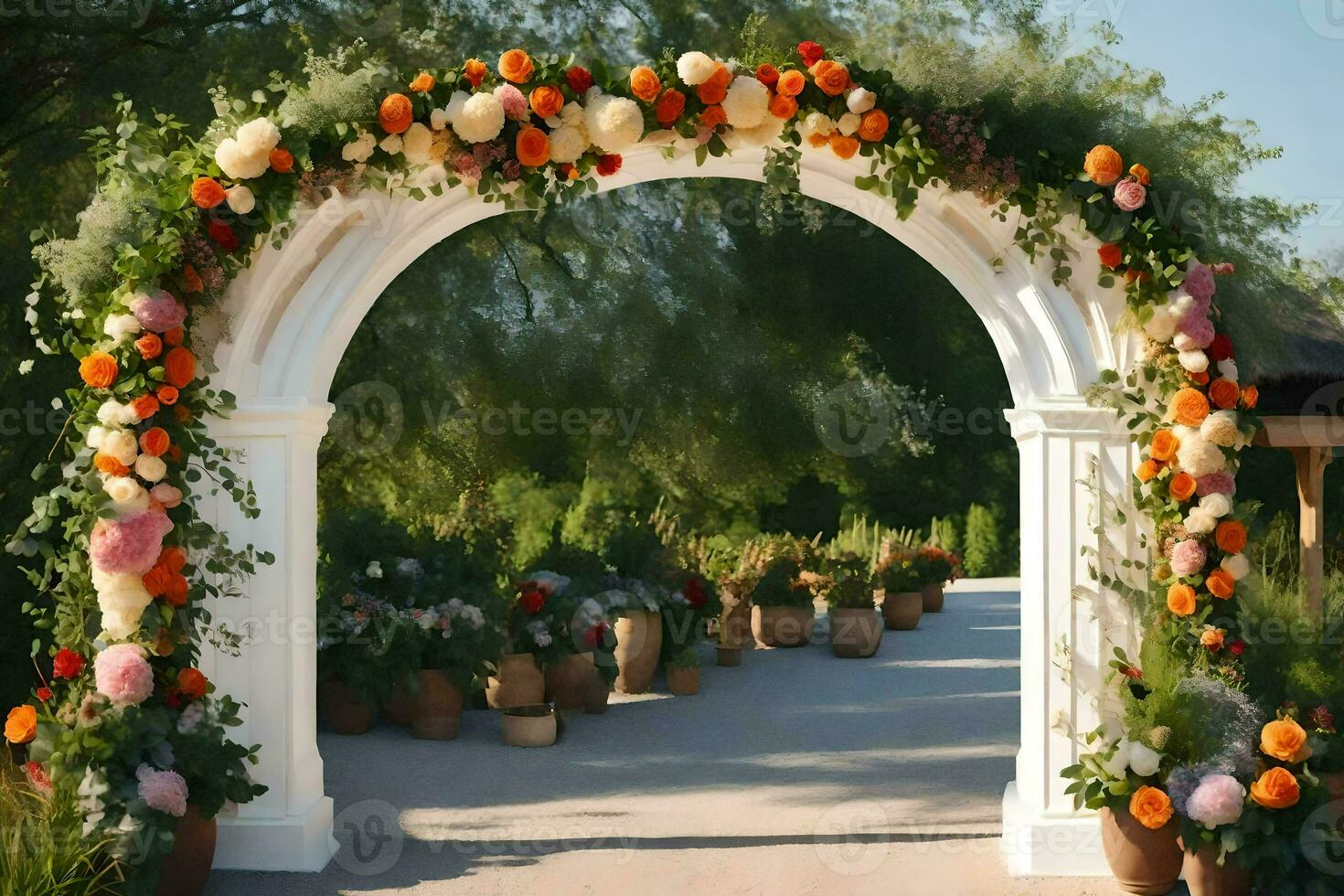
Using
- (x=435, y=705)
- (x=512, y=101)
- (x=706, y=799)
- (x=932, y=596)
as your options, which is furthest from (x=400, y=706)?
(x=932, y=596)

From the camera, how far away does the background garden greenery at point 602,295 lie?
7.51 m

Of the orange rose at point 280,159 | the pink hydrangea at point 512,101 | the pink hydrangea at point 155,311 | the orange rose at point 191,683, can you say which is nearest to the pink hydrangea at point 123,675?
the orange rose at point 191,683

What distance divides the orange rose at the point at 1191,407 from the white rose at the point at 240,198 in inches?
144

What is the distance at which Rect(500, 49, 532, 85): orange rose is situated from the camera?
491cm

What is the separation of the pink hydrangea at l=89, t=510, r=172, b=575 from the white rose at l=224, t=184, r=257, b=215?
3.95ft

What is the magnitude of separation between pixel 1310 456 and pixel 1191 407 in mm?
4254

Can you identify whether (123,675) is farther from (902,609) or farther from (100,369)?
(902,609)

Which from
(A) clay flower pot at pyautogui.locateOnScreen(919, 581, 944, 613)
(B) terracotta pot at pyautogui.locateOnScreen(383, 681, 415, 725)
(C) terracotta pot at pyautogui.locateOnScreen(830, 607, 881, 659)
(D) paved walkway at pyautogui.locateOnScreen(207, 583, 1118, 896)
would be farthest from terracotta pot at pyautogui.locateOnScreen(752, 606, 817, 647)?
(B) terracotta pot at pyautogui.locateOnScreen(383, 681, 415, 725)

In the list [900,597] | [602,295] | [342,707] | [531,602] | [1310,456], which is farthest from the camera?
[900,597]

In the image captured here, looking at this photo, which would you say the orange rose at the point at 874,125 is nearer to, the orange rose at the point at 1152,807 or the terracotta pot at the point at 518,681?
the orange rose at the point at 1152,807

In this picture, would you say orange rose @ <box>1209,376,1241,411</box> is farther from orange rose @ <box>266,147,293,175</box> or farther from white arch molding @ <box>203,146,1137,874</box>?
orange rose @ <box>266,147,293,175</box>

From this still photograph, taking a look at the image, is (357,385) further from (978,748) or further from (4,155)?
(978,748)

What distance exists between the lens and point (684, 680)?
9617 mm

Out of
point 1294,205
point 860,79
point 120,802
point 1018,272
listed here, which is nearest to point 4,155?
point 120,802
